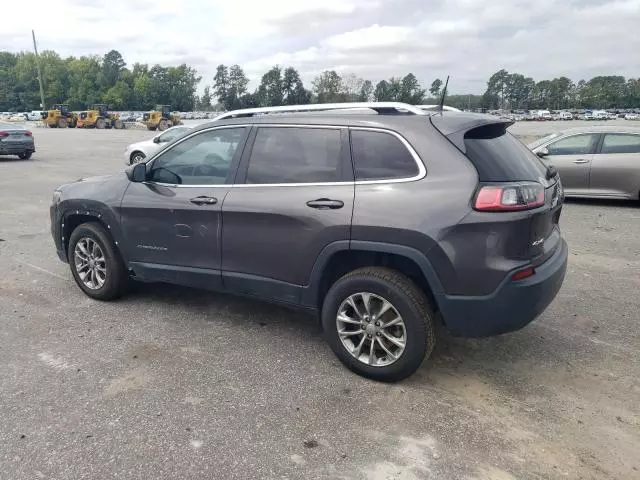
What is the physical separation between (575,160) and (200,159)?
26.1 ft

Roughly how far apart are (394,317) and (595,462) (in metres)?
1.31

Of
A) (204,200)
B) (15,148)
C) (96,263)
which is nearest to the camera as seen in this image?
(204,200)

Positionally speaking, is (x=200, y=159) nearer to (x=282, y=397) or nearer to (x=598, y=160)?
(x=282, y=397)

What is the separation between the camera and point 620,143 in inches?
372

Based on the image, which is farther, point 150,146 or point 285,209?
point 150,146

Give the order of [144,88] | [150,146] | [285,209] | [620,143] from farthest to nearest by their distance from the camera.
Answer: [144,88] < [150,146] < [620,143] < [285,209]

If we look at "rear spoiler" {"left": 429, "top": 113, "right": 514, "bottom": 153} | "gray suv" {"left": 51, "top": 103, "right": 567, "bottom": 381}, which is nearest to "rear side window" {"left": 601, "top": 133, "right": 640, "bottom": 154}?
"gray suv" {"left": 51, "top": 103, "right": 567, "bottom": 381}

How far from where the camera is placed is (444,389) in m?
3.34

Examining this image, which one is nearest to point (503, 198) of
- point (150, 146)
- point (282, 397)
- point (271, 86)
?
point (282, 397)

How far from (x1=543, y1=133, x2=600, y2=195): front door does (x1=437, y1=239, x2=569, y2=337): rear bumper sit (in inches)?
288

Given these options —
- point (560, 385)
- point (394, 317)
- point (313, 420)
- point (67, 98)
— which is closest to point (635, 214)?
point (560, 385)

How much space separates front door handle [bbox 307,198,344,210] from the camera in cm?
337

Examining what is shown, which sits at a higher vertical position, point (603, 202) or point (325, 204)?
point (325, 204)

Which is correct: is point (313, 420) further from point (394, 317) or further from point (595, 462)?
point (595, 462)
